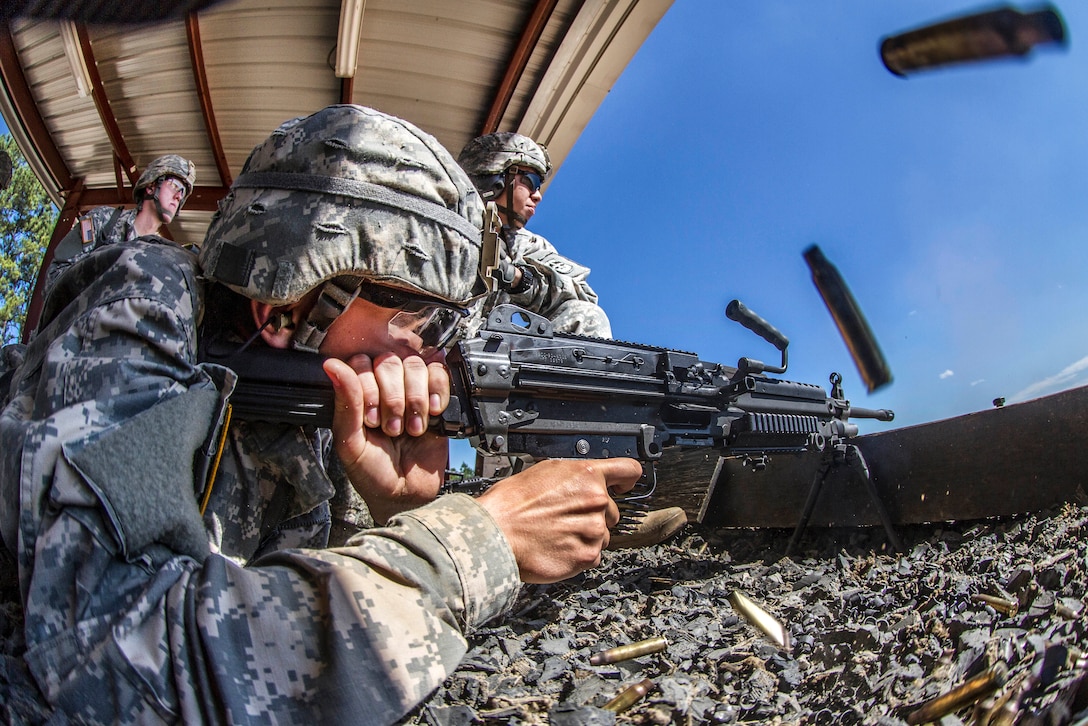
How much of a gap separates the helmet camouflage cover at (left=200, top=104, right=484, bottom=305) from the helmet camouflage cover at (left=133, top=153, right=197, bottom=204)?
156 inches

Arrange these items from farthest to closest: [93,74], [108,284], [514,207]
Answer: [93,74]
[514,207]
[108,284]

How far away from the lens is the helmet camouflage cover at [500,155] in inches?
185

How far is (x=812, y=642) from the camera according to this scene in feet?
7.35

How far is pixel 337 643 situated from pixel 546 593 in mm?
2299

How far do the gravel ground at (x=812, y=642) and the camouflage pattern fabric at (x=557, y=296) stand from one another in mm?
1837

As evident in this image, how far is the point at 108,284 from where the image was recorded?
4.58 feet

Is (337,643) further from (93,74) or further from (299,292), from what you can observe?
(93,74)

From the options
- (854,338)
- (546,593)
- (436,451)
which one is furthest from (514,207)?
(436,451)

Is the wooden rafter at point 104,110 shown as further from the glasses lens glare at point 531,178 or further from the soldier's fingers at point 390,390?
the soldier's fingers at point 390,390

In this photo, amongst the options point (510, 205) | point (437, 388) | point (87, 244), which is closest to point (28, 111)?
point (87, 244)

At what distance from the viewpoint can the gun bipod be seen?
3.66 metres

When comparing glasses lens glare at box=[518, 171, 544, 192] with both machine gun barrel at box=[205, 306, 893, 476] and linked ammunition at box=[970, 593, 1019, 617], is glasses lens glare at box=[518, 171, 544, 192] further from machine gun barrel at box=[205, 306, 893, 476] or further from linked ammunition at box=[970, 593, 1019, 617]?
linked ammunition at box=[970, 593, 1019, 617]

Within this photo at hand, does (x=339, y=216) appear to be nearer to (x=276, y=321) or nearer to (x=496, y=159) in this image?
(x=276, y=321)

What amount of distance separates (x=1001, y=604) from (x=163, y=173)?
19.3ft
